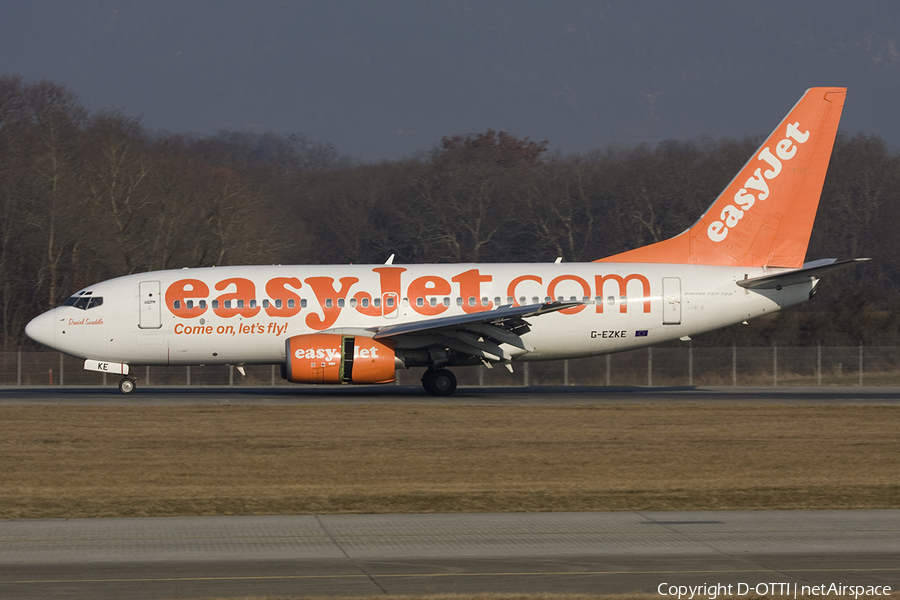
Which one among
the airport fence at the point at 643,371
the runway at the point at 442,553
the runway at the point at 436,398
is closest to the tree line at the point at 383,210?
the airport fence at the point at 643,371

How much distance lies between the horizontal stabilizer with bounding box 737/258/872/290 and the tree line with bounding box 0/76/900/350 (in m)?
14.5

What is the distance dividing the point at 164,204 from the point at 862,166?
57331 mm

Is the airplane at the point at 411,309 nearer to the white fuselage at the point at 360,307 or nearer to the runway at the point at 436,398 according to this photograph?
the white fuselage at the point at 360,307

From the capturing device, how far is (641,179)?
76.6 meters

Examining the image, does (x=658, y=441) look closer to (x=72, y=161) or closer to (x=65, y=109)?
(x=72, y=161)

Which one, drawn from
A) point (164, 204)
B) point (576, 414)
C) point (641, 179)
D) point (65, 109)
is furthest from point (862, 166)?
point (576, 414)

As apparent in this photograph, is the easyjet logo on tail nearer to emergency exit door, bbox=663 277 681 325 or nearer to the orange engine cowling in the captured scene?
emergency exit door, bbox=663 277 681 325

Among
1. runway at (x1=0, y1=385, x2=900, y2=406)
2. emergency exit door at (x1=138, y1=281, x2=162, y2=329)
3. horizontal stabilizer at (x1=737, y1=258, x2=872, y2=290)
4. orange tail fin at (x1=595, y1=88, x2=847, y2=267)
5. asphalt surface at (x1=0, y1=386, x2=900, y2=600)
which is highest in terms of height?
orange tail fin at (x1=595, y1=88, x2=847, y2=267)

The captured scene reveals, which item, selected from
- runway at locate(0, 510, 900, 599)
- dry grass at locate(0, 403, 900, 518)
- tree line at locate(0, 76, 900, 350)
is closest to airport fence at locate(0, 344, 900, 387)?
tree line at locate(0, 76, 900, 350)

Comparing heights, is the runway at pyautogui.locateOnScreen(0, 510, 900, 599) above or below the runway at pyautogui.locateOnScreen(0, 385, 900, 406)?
below

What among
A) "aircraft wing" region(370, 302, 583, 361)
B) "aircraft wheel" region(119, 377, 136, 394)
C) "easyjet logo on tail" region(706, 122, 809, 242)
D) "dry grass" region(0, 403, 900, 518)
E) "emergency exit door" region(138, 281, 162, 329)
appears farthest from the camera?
"easyjet logo on tail" region(706, 122, 809, 242)

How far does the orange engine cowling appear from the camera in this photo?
89.8ft

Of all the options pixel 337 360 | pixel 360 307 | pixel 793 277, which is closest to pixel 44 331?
pixel 337 360

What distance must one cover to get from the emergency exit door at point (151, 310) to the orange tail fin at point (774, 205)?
14.6 m
